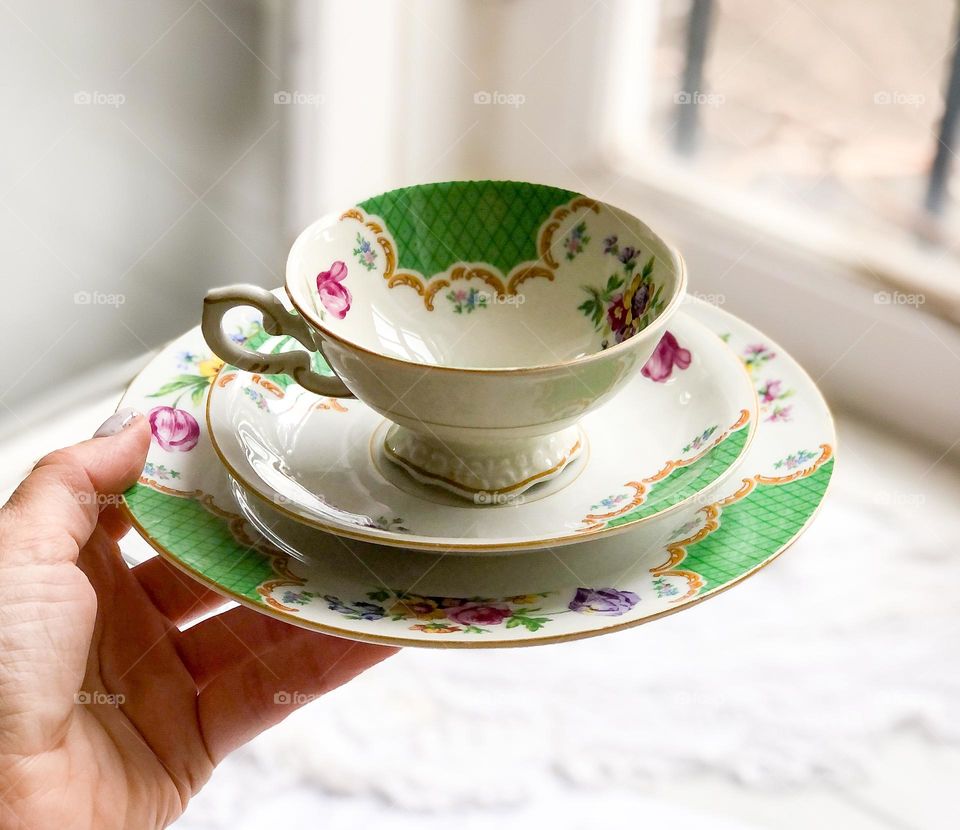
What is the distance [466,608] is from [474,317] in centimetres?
26

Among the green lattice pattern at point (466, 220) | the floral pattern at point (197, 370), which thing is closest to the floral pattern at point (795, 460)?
the green lattice pattern at point (466, 220)

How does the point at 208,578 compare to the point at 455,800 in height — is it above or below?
above

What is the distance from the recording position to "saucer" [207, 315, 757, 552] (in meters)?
0.61

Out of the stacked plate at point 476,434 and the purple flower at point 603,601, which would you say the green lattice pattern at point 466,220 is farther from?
the purple flower at point 603,601

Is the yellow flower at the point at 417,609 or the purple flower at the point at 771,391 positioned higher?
the purple flower at the point at 771,391

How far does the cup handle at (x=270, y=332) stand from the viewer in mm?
661

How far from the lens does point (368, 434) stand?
0.72m

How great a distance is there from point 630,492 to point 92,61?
0.64 m

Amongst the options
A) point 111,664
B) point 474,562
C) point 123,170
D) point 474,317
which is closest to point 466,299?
point 474,317

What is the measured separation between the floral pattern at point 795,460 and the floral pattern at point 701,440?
0.04m

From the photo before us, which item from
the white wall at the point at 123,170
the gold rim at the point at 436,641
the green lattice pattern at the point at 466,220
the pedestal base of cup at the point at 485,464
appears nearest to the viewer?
the gold rim at the point at 436,641

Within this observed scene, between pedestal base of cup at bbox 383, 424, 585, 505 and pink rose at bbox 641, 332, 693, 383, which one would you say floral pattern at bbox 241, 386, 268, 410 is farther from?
pink rose at bbox 641, 332, 693, 383

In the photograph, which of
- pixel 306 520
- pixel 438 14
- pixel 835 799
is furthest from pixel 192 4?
pixel 835 799

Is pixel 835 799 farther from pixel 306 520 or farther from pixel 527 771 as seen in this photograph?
pixel 306 520
